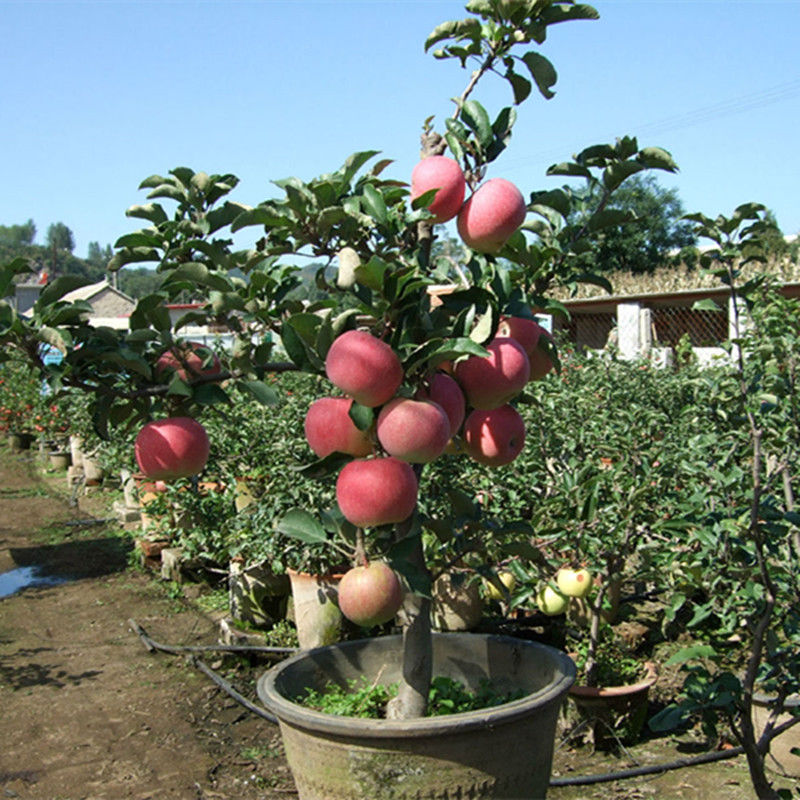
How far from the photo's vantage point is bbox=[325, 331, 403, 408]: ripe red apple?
1.44m

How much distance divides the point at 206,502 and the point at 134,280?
9509 cm

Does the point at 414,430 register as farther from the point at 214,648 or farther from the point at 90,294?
the point at 90,294

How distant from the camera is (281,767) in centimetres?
313

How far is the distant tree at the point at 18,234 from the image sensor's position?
114 meters

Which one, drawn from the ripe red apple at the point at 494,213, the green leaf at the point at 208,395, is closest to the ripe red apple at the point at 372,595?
the green leaf at the point at 208,395

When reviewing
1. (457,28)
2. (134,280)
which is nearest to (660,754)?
(457,28)

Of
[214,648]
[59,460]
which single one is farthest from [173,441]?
[59,460]

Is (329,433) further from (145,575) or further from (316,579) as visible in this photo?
(145,575)

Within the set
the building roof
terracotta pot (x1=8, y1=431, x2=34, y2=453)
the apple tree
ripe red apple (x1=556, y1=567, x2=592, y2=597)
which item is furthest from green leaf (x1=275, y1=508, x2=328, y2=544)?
terracotta pot (x1=8, y1=431, x2=34, y2=453)

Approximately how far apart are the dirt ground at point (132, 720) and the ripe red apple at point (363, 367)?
1967 millimetres

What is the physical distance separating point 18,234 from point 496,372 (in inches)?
5128

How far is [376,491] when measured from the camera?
1495 mm

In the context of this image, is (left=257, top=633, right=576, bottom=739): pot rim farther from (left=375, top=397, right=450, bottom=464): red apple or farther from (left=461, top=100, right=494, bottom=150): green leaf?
(left=461, top=100, right=494, bottom=150): green leaf

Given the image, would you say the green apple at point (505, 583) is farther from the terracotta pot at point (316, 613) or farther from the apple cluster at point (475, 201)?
the apple cluster at point (475, 201)
